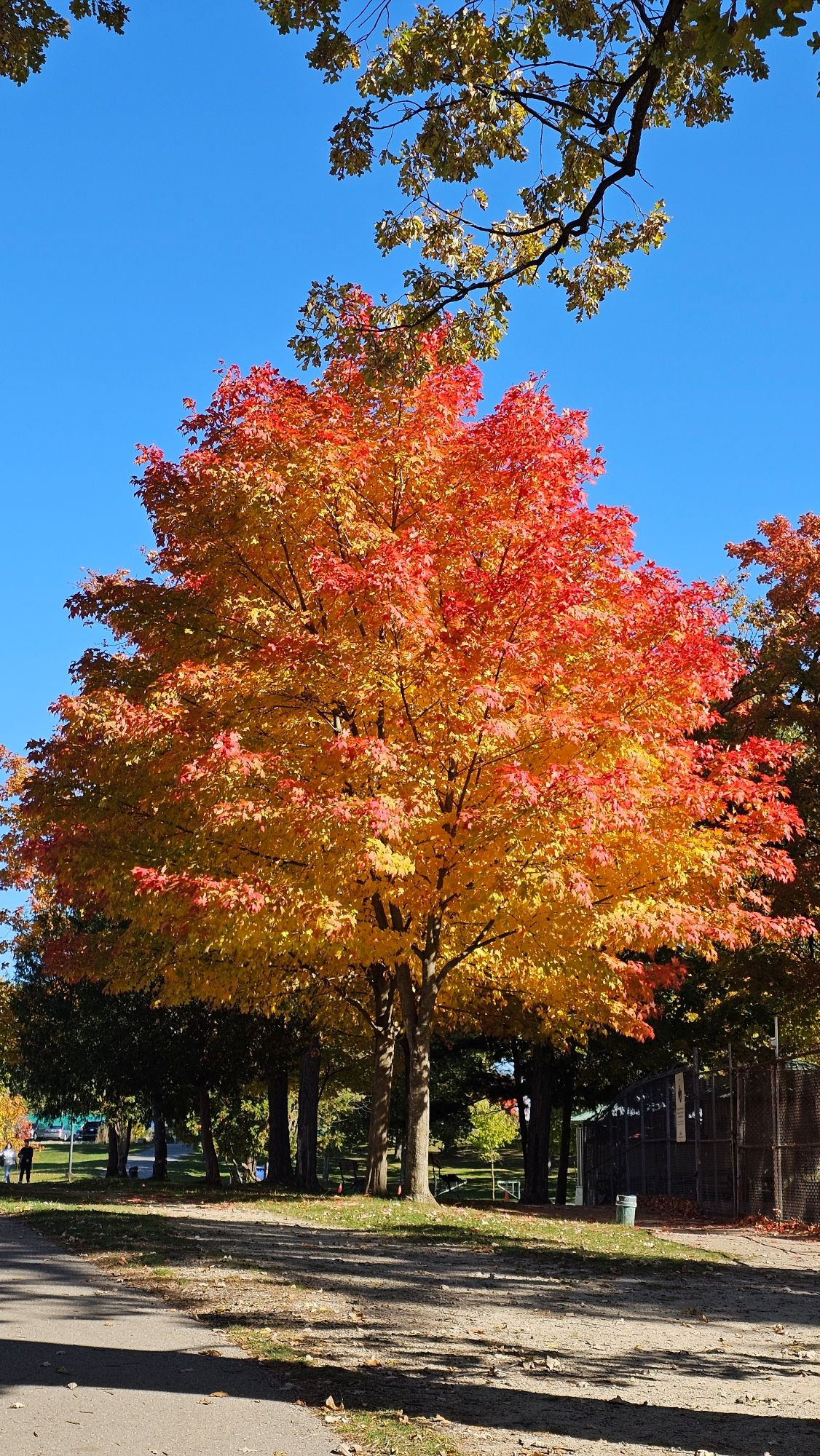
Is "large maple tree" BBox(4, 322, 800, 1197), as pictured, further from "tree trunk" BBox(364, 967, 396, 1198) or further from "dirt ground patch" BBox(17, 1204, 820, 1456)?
"dirt ground patch" BBox(17, 1204, 820, 1456)

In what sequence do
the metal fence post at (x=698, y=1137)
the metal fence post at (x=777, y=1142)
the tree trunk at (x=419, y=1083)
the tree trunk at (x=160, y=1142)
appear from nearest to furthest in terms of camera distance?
the tree trunk at (x=419, y=1083) → the metal fence post at (x=777, y=1142) → the metal fence post at (x=698, y=1137) → the tree trunk at (x=160, y=1142)

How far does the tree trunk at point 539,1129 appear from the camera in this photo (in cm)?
3028

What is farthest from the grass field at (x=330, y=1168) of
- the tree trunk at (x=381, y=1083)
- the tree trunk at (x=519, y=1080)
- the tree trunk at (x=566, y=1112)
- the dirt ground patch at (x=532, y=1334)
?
the dirt ground patch at (x=532, y=1334)

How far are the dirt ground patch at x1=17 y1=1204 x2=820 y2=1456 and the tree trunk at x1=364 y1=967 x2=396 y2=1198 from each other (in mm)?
6312

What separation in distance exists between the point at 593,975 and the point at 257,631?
6798 millimetres

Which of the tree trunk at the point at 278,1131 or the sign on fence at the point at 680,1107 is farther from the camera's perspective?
A: the tree trunk at the point at 278,1131

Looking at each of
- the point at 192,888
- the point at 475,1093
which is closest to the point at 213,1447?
the point at 192,888

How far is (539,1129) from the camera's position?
3072cm

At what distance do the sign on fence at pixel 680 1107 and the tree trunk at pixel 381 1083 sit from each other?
17.4 ft

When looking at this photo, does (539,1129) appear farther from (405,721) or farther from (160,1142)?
(405,721)

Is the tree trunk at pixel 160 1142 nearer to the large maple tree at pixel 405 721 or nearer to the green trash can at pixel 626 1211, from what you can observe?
the large maple tree at pixel 405 721

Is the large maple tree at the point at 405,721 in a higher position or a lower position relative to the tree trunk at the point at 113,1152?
higher

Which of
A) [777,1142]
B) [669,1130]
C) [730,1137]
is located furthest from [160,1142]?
[777,1142]

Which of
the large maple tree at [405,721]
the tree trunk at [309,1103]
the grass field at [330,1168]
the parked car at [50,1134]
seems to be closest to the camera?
the large maple tree at [405,721]
